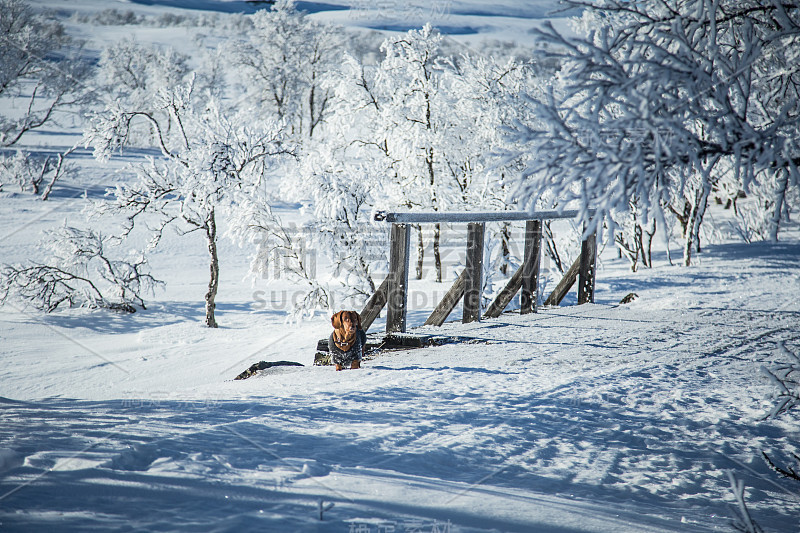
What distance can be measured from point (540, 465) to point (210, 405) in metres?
2.10

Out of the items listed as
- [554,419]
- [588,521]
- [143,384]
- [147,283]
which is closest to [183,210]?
[147,283]

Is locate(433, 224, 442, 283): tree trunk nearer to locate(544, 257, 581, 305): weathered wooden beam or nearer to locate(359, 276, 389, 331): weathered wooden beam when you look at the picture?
locate(544, 257, 581, 305): weathered wooden beam

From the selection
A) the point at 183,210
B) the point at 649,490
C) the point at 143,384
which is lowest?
the point at 143,384

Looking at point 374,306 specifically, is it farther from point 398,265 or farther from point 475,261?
point 475,261

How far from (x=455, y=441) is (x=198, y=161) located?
11418mm

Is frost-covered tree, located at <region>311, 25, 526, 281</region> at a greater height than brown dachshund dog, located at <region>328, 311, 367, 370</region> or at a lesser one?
greater

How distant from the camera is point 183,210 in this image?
42.8 ft

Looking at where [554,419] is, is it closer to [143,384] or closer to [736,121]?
[736,121]

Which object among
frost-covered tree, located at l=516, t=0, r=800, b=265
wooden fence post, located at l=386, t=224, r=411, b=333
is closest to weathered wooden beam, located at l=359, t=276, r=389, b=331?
wooden fence post, located at l=386, t=224, r=411, b=333

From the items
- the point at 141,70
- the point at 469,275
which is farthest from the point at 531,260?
the point at 141,70

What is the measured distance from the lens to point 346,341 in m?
4.38

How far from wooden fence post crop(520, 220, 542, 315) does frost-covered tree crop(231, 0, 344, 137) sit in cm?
2787

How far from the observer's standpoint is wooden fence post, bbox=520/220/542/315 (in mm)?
6359

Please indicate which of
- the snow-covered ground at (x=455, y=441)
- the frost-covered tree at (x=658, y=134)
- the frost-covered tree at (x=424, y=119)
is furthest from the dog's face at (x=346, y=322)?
the frost-covered tree at (x=424, y=119)
